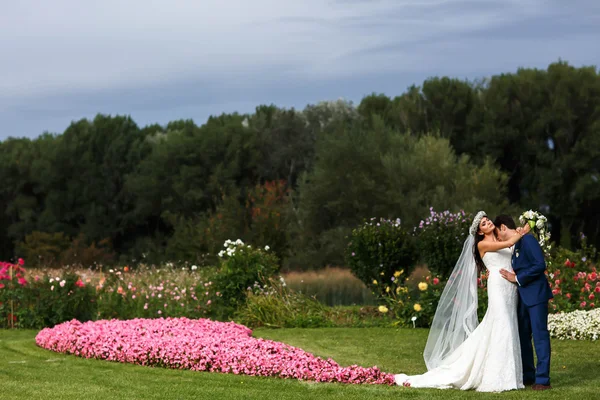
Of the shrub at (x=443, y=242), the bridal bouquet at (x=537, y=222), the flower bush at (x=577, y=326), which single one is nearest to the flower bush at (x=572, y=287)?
the flower bush at (x=577, y=326)

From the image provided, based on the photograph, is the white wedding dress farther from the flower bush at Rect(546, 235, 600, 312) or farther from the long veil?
the flower bush at Rect(546, 235, 600, 312)

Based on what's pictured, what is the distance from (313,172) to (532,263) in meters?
28.4

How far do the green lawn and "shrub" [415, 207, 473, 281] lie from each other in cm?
353

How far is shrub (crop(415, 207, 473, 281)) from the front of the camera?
17.9 metres

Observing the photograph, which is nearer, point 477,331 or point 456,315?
A: point 477,331

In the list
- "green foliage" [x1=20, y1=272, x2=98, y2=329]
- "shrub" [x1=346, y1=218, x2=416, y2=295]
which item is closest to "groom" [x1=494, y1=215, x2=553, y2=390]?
"shrub" [x1=346, y1=218, x2=416, y2=295]

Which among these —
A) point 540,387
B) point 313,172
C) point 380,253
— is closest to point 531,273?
point 540,387

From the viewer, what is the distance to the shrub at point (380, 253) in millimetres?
18891

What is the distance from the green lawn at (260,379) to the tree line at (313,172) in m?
14.1

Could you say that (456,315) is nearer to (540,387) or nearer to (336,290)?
(540,387)

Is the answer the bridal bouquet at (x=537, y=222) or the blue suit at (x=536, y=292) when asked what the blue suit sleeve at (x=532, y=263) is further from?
the bridal bouquet at (x=537, y=222)

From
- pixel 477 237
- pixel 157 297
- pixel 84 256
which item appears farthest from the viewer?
pixel 84 256

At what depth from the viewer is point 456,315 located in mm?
9562

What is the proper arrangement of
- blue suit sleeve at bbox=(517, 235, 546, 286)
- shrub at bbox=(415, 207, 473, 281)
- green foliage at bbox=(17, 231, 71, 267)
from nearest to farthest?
blue suit sleeve at bbox=(517, 235, 546, 286) → shrub at bbox=(415, 207, 473, 281) → green foliage at bbox=(17, 231, 71, 267)
